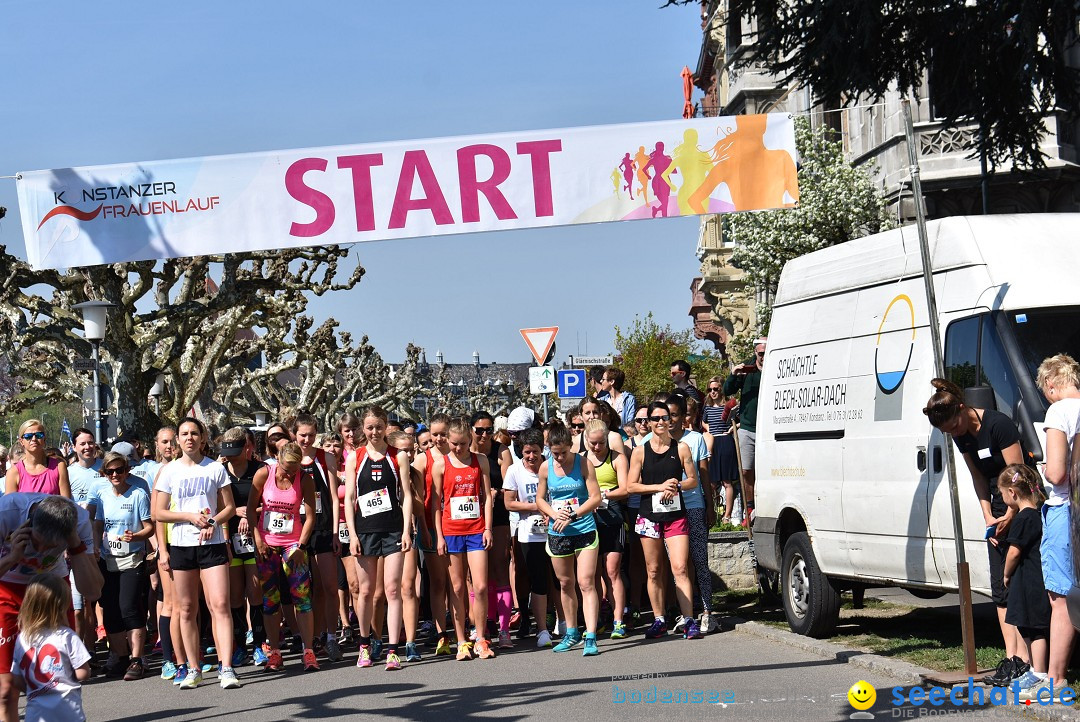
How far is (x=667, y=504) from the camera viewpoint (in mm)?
12062

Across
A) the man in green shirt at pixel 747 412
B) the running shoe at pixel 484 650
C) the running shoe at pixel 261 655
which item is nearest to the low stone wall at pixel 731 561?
the man in green shirt at pixel 747 412

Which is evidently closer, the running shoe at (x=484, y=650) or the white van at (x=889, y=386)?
the white van at (x=889, y=386)

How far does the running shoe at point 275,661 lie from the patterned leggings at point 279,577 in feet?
1.07

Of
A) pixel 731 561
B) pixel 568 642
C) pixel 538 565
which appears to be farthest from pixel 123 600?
pixel 731 561

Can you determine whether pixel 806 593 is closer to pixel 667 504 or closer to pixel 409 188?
pixel 667 504

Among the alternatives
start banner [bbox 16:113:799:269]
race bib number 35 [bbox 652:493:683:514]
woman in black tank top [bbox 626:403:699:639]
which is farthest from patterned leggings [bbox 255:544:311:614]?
race bib number 35 [bbox 652:493:683:514]

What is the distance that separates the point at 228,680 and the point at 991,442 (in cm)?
555

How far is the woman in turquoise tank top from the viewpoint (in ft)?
37.7

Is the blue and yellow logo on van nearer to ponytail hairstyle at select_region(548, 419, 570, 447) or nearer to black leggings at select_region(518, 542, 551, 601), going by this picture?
ponytail hairstyle at select_region(548, 419, 570, 447)

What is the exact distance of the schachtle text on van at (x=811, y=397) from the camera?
10.4m

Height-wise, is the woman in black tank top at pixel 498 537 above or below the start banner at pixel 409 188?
below

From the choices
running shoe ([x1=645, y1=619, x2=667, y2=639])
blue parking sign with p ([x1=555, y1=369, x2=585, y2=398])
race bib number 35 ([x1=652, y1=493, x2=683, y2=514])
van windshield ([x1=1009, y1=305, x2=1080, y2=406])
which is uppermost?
blue parking sign with p ([x1=555, y1=369, x2=585, y2=398])

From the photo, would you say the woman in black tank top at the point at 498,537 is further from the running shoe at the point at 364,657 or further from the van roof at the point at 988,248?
the van roof at the point at 988,248

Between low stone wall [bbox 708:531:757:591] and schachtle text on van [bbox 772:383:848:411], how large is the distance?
3.45 meters
